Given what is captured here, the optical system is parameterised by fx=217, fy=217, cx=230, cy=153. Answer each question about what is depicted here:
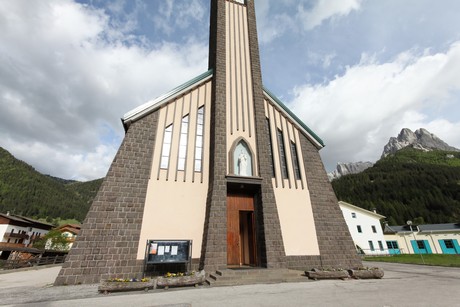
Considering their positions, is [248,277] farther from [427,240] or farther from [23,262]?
[427,240]

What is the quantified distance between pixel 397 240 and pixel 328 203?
130 ft

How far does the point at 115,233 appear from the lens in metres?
9.20

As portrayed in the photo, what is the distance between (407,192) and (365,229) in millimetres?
54655

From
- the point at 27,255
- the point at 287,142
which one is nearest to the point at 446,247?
the point at 287,142

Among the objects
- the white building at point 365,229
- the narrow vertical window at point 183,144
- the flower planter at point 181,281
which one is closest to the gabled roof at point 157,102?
the narrow vertical window at point 183,144

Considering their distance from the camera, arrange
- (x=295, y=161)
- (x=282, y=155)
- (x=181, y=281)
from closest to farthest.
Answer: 1. (x=181, y=281)
2. (x=282, y=155)
3. (x=295, y=161)

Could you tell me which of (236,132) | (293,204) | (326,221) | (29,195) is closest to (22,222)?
(236,132)

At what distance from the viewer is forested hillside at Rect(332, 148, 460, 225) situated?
6788 cm

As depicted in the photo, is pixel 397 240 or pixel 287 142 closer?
pixel 287 142

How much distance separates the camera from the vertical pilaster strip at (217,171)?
9579 millimetres

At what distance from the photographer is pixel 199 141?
12578mm

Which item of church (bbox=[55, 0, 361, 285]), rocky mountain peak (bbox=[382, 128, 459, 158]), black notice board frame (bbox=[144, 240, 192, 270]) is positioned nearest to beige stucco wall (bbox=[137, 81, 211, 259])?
church (bbox=[55, 0, 361, 285])

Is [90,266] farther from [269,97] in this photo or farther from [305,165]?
[269,97]

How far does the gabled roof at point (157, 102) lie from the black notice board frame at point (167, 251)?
6.49 meters
